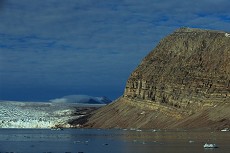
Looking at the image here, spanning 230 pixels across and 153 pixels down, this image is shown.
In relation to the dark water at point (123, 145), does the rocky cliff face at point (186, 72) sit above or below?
above

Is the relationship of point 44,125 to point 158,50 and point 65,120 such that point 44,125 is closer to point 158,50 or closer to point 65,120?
point 65,120

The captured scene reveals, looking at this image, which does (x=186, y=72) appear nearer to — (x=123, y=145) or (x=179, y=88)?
(x=179, y=88)

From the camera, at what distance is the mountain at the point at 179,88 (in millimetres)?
145750

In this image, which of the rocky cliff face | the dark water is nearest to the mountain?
the rocky cliff face

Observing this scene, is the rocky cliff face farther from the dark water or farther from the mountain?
the dark water

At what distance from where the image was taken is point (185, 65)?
162625 mm

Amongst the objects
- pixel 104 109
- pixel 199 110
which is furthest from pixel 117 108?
pixel 199 110

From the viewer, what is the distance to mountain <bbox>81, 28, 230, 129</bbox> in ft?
478

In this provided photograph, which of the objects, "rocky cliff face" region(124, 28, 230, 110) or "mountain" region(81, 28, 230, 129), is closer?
"mountain" region(81, 28, 230, 129)

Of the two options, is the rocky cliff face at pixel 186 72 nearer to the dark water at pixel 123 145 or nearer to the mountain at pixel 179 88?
the mountain at pixel 179 88

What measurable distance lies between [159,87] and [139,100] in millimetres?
7724

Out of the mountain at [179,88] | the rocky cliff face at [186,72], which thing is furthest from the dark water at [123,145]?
the rocky cliff face at [186,72]

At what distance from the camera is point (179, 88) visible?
16125cm

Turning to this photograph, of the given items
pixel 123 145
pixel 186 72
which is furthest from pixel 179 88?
pixel 123 145
